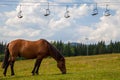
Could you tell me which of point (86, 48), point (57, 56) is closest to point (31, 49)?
point (57, 56)

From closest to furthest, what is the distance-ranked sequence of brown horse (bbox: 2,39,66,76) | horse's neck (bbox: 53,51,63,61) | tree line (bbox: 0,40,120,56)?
brown horse (bbox: 2,39,66,76) < horse's neck (bbox: 53,51,63,61) < tree line (bbox: 0,40,120,56)

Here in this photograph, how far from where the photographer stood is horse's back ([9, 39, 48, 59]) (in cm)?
2356

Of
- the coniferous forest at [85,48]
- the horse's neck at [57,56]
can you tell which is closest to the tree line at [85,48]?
the coniferous forest at [85,48]

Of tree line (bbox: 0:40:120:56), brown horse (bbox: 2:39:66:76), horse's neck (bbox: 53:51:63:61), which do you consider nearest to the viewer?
brown horse (bbox: 2:39:66:76)

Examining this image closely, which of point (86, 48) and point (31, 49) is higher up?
point (31, 49)

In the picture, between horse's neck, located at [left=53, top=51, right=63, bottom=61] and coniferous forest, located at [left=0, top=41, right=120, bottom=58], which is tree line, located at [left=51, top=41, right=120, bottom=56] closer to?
coniferous forest, located at [left=0, top=41, right=120, bottom=58]

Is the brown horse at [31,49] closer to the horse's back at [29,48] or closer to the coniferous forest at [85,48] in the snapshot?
the horse's back at [29,48]

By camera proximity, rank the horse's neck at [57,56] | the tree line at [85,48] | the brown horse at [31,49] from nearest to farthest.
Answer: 1. the brown horse at [31,49]
2. the horse's neck at [57,56]
3. the tree line at [85,48]

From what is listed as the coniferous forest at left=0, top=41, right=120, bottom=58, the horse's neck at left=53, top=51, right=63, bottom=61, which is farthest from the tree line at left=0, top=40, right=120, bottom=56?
the horse's neck at left=53, top=51, right=63, bottom=61

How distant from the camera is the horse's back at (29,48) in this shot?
23562 millimetres

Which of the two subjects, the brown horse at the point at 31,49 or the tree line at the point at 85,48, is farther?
the tree line at the point at 85,48

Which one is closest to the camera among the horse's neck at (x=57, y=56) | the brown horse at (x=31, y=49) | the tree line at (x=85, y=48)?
the brown horse at (x=31, y=49)

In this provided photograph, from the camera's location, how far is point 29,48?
77.3 feet

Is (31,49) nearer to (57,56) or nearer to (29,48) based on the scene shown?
(29,48)
